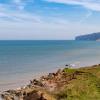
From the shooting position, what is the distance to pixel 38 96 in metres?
23.1

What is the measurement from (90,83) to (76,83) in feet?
3.92

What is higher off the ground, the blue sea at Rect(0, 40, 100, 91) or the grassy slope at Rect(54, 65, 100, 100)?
the grassy slope at Rect(54, 65, 100, 100)

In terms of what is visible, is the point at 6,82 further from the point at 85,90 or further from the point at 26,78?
the point at 85,90

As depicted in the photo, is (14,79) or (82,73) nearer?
(82,73)

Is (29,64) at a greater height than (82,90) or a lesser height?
lesser

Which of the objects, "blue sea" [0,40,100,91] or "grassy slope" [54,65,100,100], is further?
"blue sea" [0,40,100,91]

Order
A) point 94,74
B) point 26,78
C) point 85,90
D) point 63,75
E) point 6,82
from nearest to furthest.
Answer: point 85,90
point 94,74
point 63,75
point 6,82
point 26,78

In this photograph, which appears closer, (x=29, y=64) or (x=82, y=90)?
(x=82, y=90)

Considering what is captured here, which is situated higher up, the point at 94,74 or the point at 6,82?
the point at 94,74

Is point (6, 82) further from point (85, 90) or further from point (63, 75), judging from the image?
point (85, 90)

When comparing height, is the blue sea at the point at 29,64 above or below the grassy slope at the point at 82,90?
below

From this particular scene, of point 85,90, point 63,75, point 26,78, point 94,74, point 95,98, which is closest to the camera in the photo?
point 95,98

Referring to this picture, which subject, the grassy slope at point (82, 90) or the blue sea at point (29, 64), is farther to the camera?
the blue sea at point (29, 64)

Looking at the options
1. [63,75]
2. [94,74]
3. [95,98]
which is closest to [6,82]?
[63,75]
